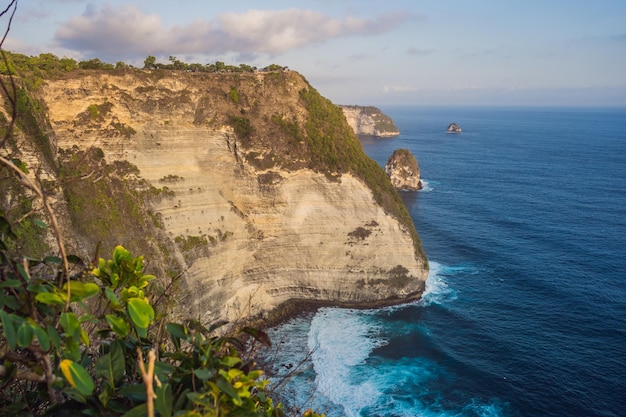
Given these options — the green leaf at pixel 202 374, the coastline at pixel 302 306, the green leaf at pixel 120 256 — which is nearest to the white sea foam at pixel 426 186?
the coastline at pixel 302 306

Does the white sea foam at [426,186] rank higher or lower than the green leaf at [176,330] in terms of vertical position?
lower

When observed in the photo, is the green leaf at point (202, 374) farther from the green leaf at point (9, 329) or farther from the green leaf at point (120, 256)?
the green leaf at point (120, 256)

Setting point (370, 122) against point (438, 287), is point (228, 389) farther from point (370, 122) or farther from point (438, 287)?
Answer: point (370, 122)

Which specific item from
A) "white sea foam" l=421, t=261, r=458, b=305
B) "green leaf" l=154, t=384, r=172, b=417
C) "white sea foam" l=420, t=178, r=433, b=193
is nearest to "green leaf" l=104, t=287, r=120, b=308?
"green leaf" l=154, t=384, r=172, b=417

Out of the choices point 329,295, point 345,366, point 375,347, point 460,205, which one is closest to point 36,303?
point 345,366

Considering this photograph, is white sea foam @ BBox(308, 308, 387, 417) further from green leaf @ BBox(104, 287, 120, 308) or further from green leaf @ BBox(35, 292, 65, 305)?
green leaf @ BBox(35, 292, 65, 305)

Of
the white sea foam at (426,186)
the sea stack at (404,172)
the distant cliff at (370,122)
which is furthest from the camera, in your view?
the distant cliff at (370,122)

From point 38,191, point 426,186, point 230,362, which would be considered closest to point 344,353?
point 230,362
